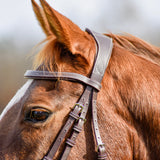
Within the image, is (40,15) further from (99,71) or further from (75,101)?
(75,101)

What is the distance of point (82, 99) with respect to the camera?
6.59ft

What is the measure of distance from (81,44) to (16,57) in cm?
2161

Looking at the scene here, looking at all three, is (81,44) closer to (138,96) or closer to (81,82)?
(81,82)

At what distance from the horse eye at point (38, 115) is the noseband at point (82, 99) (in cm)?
19

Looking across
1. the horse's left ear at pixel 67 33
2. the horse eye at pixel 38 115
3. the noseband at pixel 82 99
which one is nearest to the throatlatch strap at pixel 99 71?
the noseband at pixel 82 99

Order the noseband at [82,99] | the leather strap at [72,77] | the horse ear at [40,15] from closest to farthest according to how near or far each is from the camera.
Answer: the noseband at [82,99]
the leather strap at [72,77]
the horse ear at [40,15]

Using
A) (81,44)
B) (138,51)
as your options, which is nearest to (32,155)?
(81,44)

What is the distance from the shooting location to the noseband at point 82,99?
6.27ft

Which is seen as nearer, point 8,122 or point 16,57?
point 8,122

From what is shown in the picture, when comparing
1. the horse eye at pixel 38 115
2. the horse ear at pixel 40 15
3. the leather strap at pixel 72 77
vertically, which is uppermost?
the horse ear at pixel 40 15

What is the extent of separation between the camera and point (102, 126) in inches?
79.7

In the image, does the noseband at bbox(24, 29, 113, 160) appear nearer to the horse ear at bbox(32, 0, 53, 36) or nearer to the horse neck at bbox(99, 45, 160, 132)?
the horse neck at bbox(99, 45, 160, 132)

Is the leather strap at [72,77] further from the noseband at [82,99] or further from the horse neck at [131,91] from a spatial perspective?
the horse neck at [131,91]

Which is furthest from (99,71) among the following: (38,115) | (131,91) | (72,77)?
(38,115)
